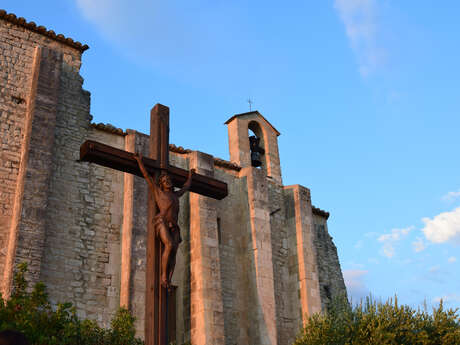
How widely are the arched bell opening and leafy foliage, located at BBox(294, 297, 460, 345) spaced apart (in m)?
6.71

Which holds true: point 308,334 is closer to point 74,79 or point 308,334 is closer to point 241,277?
point 241,277

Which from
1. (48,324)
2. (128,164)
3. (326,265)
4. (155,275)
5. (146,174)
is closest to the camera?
(155,275)

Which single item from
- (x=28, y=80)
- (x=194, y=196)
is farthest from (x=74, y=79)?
(x=194, y=196)

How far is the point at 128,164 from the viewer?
6.83 meters

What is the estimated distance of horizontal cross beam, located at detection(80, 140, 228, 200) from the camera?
6613mm

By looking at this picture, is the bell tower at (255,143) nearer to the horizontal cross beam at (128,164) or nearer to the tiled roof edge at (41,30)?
the tiled roof edge at (41,30)

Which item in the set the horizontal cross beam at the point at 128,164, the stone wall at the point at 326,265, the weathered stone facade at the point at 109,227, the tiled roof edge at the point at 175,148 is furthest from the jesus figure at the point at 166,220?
the stone wall at the point at 326,265

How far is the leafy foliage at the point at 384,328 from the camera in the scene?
44.2ft

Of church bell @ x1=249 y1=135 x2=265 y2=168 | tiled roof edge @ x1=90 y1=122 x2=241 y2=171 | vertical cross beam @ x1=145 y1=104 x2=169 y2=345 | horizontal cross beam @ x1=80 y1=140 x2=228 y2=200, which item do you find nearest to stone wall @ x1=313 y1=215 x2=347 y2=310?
church bell @ x1=249 y1=135 x2=265 y2=168

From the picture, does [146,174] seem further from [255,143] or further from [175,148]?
[255,143]

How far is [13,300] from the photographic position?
9859 mm

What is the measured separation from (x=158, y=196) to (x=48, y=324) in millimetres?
4794

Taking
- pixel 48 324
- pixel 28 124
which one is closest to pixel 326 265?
pixel 28 124

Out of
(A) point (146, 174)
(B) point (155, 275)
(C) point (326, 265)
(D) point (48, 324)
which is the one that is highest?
(C) point (326, 265)
